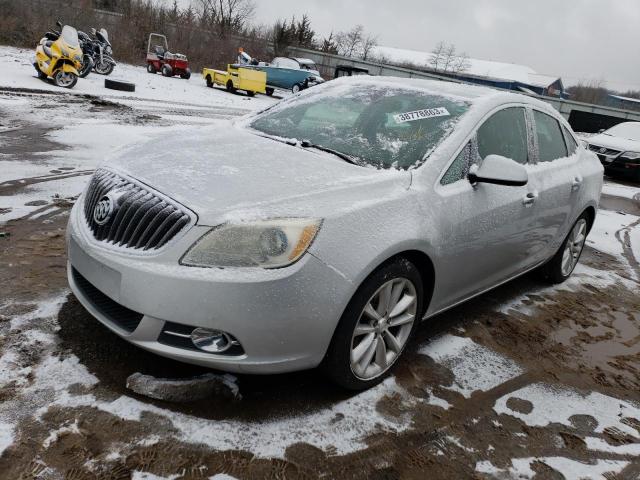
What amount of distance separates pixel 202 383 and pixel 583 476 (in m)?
1.81

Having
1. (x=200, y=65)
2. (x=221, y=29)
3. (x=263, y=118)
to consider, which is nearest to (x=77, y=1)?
(x=200, y=65)

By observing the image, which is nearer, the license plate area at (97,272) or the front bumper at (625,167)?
the license plate area at (97,272)

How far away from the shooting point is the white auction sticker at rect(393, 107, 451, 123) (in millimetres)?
3162

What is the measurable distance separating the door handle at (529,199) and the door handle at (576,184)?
0.75 m

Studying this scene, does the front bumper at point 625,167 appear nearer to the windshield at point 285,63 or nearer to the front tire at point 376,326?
the front tire at point 376,326

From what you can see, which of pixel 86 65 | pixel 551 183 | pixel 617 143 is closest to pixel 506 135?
pixel 551 183

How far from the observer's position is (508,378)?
309cm

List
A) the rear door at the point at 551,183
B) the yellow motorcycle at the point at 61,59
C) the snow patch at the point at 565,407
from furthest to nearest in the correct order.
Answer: the yellow motorcycle at the point at 61,59
the rear door at the point at 551,183
the snow patch at the point at 565,407

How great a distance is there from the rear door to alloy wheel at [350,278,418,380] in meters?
1.41

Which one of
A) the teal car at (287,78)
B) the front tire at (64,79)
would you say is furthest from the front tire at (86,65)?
the teal car at (287,78)

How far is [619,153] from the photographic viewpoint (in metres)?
12.8

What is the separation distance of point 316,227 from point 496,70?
89.5 metres

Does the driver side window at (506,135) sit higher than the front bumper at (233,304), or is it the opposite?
the driver side window at (506,135)

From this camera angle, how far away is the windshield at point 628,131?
46.6ft
